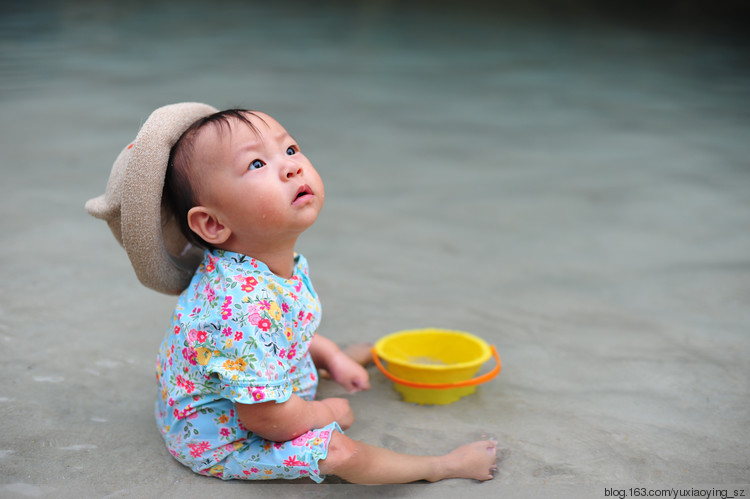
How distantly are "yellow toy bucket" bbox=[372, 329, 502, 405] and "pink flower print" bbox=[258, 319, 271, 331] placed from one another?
46 centimetres

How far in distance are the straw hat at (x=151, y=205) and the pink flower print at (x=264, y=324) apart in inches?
11.6

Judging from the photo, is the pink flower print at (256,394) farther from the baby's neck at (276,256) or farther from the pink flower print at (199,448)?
the baby's neck at (276,256)

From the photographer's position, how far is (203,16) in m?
8.48

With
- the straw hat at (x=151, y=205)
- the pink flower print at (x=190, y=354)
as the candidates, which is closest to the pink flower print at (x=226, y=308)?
the pink flower print at (x=190, y=354)

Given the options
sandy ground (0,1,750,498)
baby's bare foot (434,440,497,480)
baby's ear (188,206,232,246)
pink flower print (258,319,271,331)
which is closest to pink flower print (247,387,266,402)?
pink flower print (258,319,271,331)

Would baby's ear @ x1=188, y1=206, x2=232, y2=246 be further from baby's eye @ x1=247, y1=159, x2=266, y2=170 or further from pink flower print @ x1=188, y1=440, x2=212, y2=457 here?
pink flower print @ x1=188, y1=440, x2=212, y2=457

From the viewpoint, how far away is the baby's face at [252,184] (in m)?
1.60

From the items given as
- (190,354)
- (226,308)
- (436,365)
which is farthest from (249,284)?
(436,365)

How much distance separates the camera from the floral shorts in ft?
5.15

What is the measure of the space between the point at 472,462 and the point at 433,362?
527 millimetres

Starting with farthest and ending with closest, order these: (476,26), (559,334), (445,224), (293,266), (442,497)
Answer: (476,26), (445,224), (559,334), (293,266), (442,497)

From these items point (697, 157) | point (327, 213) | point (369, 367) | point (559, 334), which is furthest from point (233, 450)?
point (697, 157)

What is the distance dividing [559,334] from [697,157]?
2.12m

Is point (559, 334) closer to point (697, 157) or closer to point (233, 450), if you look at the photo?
point (233, 450)
